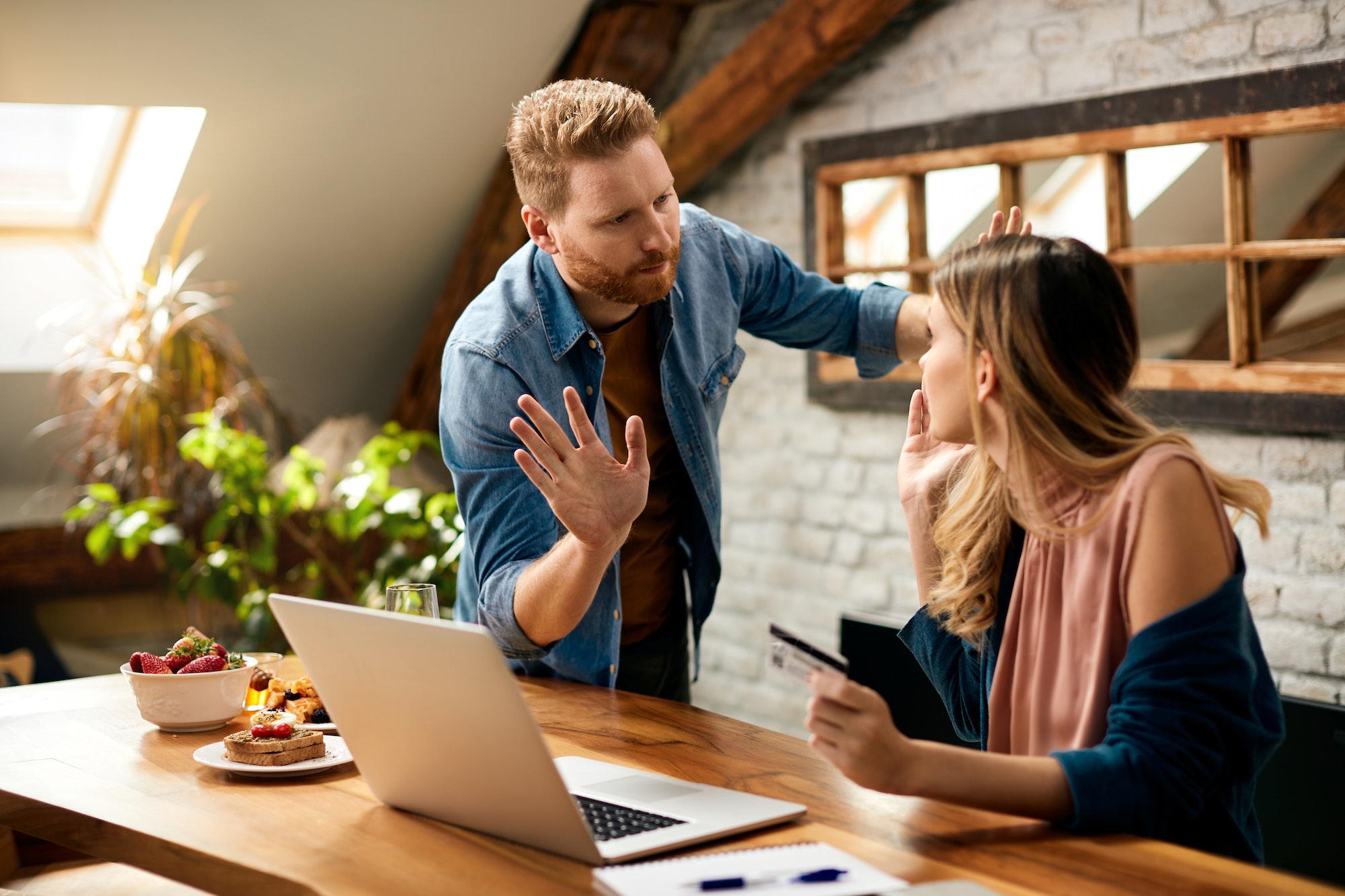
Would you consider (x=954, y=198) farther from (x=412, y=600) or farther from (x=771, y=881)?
(x=771, y=881)

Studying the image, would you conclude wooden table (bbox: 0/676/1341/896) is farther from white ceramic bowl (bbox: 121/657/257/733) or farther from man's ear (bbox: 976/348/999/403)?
man's ear (bbox: 976/348/999/403)

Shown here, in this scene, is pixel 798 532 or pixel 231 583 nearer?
pixel 231 583

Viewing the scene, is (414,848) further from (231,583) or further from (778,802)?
(231,583)

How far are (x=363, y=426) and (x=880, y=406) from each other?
1.69 meters

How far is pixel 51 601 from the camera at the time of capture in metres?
3.88

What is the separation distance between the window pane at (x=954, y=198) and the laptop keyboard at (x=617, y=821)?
3.36 meters

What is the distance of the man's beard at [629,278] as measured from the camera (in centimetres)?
188

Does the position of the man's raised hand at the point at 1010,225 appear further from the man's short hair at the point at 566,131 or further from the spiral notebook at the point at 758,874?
the spiral notebook at the point at 758,874

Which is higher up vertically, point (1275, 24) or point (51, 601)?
point (1275, 24)

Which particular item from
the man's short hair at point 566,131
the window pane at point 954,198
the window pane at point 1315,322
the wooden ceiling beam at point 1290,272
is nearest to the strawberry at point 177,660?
the man's short hair at point 566,131

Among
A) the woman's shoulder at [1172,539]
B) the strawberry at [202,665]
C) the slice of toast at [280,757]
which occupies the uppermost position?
the woman's shoulder at [1172,539]

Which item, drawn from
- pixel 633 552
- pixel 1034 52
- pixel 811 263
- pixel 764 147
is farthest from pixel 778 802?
pixel 764 147

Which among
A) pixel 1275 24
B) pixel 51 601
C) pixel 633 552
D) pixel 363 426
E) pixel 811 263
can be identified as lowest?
A: pixel 51 601

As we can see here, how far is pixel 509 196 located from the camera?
396cm
